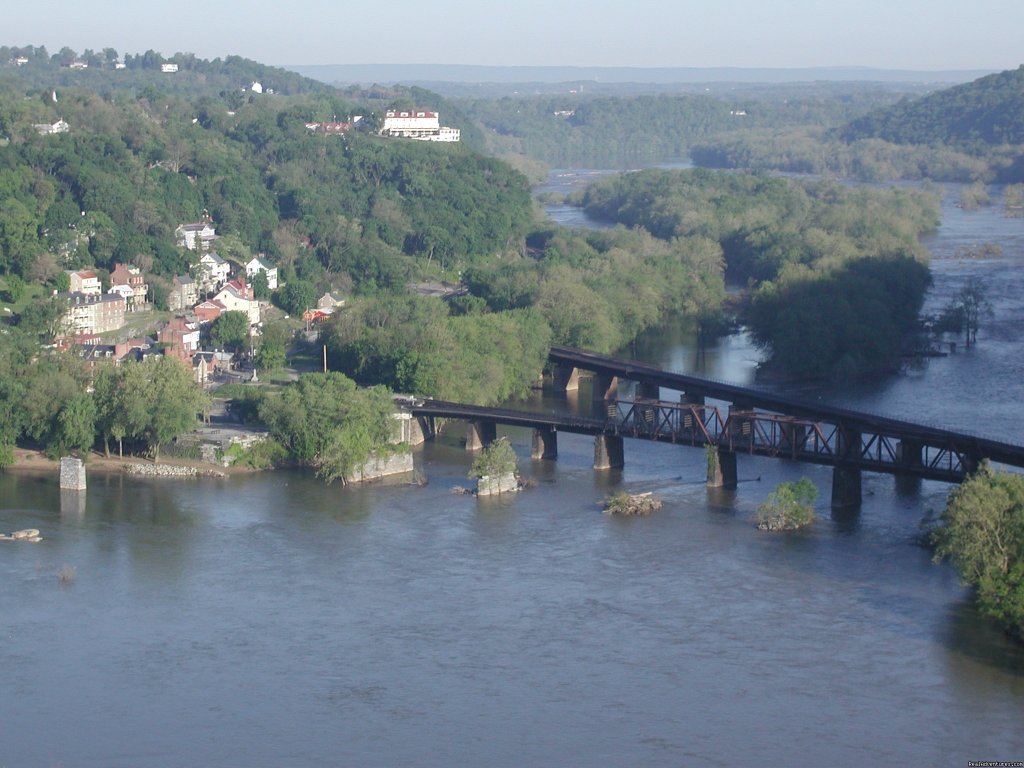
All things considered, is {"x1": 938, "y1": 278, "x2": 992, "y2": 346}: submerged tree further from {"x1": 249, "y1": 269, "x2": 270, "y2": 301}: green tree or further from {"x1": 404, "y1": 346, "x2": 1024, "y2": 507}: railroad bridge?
{"x1": 249, "y1": 269, "x2": 270, "y2": 301}: green tree

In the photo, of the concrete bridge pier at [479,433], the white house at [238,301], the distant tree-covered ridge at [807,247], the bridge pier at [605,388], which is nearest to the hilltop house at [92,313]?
the white house at [238,301]

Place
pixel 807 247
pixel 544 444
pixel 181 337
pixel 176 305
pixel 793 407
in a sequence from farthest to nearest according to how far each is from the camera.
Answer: pixel 807 247, pixel 176 305, pixel 181 337, pixel 544 444, pixel 793 407

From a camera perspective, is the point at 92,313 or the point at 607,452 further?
the point at 92,313

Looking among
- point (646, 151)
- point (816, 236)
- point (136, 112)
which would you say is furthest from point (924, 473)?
point (646, 151)

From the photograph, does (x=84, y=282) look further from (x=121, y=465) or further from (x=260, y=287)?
(x=121, y=465)

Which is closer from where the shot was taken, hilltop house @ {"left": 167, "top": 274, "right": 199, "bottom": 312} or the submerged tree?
the submerged tree

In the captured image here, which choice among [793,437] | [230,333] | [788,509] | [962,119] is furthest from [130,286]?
[962,119]

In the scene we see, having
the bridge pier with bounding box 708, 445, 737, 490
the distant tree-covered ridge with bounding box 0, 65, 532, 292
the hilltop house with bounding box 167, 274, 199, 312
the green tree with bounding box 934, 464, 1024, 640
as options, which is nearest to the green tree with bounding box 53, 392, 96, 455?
the bridge pier with bounding box 708, 445, 737, 490
